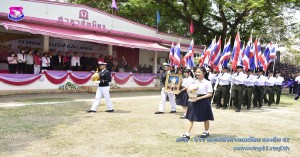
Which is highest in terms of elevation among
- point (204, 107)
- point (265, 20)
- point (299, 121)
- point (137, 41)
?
point (265, 20)

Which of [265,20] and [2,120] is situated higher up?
[265,20]

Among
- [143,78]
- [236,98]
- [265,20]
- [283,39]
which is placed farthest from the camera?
[283,39]

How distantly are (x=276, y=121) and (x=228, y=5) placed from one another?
14.8 m

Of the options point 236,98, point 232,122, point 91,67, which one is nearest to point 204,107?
point 232,122

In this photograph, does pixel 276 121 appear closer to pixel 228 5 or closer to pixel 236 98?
pixel 236 98

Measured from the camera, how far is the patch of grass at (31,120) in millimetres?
6711

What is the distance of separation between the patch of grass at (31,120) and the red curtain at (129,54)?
10832 millimetres

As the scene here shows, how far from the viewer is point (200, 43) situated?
29078 mm

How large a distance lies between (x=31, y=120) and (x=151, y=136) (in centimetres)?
368

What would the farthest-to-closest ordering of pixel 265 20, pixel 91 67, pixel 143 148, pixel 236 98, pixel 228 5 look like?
pixel 265 20, pixel 228 5, pixel 91 67, pixel 236 98, pixel 143 148

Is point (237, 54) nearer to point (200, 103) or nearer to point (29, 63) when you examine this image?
point (200, 103)

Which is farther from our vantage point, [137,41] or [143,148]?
[137,41]

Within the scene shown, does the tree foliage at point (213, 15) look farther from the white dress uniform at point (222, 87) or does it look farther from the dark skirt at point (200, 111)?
the dark skirt at point (200, 111)

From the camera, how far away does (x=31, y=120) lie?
8523mm
